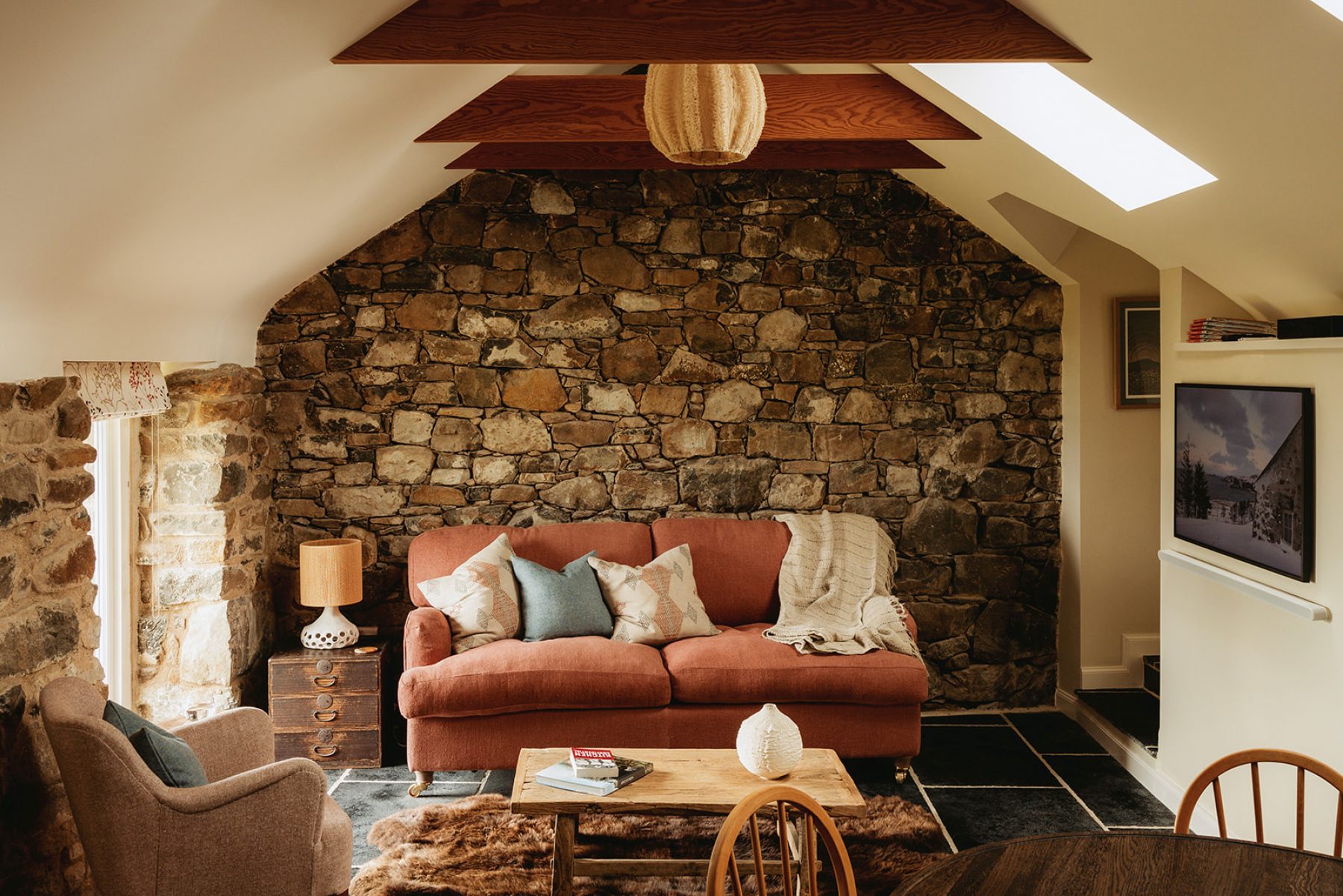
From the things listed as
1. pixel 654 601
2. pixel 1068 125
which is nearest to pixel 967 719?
pixel 654 601

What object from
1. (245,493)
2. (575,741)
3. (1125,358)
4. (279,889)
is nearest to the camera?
(279,889)

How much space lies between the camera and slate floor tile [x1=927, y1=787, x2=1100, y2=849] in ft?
12.8

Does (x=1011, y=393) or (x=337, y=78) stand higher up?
(x=337, y=78)

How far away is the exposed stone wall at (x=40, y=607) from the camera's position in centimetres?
286

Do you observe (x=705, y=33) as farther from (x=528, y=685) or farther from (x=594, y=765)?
(x=528, y=685)

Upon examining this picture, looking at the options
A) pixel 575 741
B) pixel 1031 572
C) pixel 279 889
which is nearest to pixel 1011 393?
pixel 1031 572

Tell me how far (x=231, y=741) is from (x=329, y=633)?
139cm

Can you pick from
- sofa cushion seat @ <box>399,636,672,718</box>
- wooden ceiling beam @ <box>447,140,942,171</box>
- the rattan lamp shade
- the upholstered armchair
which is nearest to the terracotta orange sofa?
sofa cushion seat @ <box>399,636,672,718</box>

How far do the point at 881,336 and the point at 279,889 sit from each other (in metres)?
3.70

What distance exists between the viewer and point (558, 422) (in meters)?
5.29

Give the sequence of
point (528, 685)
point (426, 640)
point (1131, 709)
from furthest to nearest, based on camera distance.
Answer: point (1131, 709) < point (426, 640) < point (528, 685)

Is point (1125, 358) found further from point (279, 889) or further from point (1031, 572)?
point (279, 889)

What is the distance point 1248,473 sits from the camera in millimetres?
3541

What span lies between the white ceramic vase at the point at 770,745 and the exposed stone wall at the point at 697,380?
2.14m
